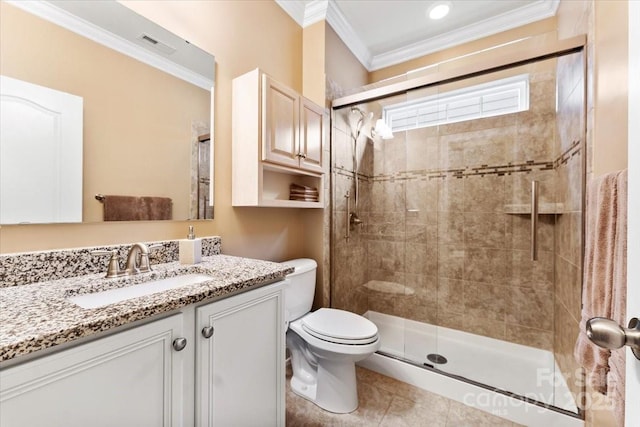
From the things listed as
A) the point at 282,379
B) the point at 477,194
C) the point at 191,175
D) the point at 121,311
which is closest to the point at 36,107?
the point at 191,175

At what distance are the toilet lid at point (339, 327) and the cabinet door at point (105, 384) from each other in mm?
848

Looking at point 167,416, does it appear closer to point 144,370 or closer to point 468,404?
point 144,370

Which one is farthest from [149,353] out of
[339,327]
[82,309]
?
[339,327]

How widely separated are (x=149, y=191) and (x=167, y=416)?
0.92 m

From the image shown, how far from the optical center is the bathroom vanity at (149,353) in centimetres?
56

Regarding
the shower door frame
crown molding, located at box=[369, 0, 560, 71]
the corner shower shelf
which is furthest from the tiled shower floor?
crown molding, located at box=[369, 0, 560, 71]

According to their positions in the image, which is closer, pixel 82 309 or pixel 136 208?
pixel 82 309

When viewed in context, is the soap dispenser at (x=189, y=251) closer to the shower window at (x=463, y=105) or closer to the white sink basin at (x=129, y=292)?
the white sink basin at (x=129, y=292)

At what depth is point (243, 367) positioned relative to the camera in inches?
39.0

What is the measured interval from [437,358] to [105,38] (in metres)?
2.63

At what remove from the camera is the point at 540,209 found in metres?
1.98

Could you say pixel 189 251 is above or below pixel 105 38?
below

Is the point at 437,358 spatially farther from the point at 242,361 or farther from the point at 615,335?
the point at 615,335

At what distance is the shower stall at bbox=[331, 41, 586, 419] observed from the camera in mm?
1808
